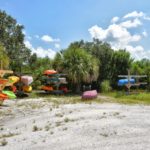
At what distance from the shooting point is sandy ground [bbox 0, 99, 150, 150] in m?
9.45

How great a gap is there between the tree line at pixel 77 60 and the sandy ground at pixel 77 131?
12384 millimetres

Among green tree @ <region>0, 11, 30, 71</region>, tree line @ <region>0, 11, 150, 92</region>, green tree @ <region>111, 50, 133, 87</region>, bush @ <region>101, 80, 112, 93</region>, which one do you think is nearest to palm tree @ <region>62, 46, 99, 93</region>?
tree line @ <region>0, 11, 150, 92</region>

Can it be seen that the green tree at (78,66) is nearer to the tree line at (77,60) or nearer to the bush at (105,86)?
the tree line at (77,60)

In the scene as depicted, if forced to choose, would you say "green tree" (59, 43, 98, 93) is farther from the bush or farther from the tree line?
the bush

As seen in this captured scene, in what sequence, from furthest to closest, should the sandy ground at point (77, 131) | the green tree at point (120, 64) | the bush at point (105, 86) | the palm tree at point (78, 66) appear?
the green tree at point (120, 64), the bush at point (105, 86), the palm tree at point (78, 66), the sandy ground at point (77, 131)

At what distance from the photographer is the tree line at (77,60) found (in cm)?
2853

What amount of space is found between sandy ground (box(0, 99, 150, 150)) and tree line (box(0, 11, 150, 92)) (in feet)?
40.6

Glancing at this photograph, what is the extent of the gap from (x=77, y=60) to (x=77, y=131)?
17798 mm

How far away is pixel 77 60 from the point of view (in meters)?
28.6

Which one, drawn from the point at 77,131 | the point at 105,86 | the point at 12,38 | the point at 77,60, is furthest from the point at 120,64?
the point at 77,131

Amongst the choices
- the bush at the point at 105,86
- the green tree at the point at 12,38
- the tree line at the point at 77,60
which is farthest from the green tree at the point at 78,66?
the green tree at the point at 12,38

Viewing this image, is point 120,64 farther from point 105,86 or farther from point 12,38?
point 12,38

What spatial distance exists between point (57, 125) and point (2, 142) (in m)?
2.37

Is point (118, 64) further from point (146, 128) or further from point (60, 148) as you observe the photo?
point (60, 148)
